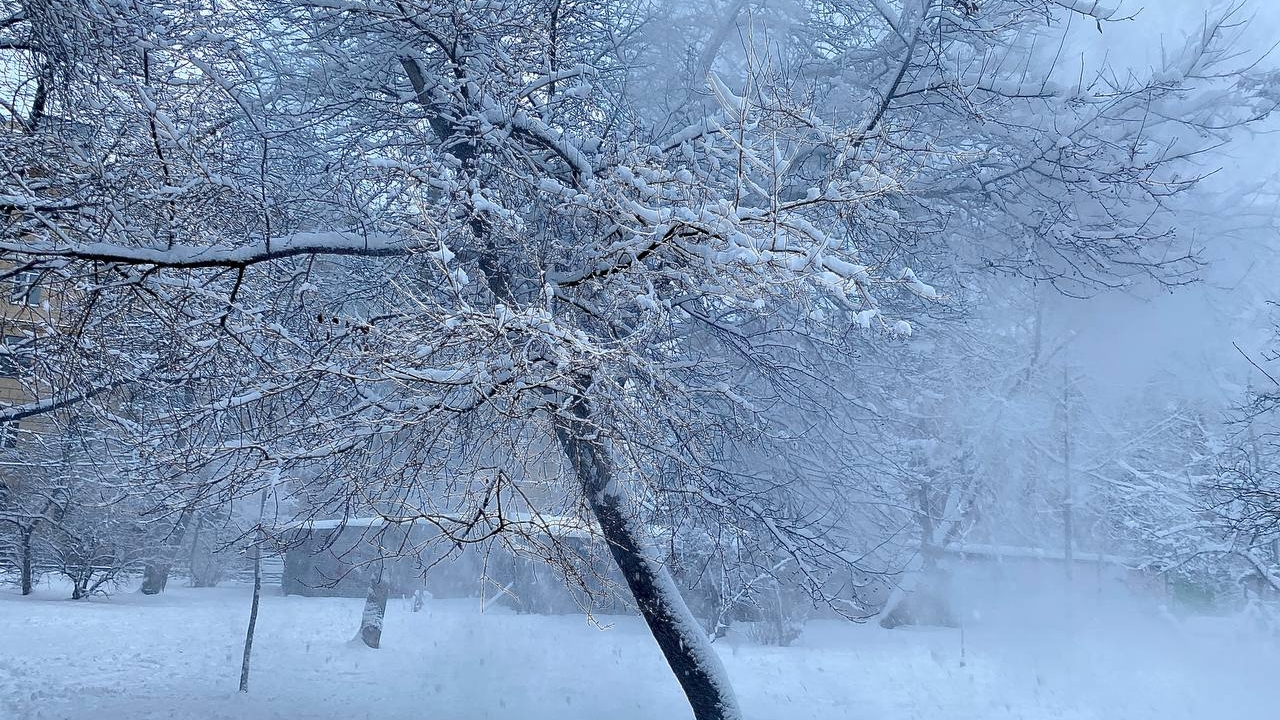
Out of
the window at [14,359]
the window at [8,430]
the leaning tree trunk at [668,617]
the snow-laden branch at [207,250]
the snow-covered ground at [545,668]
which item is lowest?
the snow-covered ground at [545,668]

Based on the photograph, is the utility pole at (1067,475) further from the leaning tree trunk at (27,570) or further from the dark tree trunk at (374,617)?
the leaning tree trunk at (27,570)

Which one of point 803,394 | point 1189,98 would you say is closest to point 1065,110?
point 1189,98

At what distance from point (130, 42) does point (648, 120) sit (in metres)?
4.43

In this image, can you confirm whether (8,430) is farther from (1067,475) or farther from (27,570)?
(1067,475)

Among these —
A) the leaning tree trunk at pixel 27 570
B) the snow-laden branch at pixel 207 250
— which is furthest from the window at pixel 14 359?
the leaning tree trunk at pixel 27 570

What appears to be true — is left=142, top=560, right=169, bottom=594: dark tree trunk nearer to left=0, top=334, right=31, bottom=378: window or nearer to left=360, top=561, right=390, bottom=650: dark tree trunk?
left=360, top=561, right=390, bottom=650: dark tree trunk

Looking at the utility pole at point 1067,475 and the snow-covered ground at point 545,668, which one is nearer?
the snow-covered ground at point 545,668

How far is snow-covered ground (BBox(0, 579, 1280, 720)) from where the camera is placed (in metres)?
11.0

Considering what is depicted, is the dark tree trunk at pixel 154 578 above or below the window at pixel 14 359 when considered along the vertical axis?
below

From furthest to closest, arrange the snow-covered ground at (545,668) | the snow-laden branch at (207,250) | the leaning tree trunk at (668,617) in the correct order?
the snow-covered ground at (545,668) → the leaning tree trunk at (668,617) → the snow-laden branch at (207,250)

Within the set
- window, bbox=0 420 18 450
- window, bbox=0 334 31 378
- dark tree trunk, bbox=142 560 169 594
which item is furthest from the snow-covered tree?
dark tree trunk, bbox=142 560 169 594

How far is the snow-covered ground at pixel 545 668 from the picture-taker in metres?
11.0

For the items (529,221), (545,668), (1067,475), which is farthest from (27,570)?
(1067,475)

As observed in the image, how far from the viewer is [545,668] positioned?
14297mm
